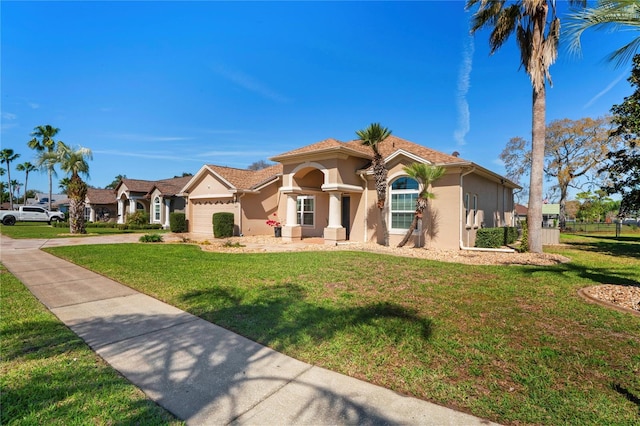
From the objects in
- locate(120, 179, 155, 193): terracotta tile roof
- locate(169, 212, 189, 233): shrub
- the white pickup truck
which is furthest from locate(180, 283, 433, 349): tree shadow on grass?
the white pickup truck

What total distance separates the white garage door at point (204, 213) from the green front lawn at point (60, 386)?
55.9 ft

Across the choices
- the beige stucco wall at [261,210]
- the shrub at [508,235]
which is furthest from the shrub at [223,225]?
the shrub at [508,235]

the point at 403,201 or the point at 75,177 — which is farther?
the point at 75,177

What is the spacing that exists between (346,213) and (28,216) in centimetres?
3850

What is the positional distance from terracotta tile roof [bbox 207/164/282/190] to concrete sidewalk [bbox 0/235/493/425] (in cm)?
1556

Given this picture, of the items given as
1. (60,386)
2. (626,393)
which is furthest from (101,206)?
(626,393)

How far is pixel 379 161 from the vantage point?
1451cm

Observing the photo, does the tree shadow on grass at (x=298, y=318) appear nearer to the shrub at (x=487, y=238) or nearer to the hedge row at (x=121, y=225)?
the shrub at (x=487, y=238)

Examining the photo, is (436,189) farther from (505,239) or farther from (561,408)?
(561,408)

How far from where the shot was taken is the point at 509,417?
2805mm

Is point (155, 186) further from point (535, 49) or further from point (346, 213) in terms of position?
point (535, 49)

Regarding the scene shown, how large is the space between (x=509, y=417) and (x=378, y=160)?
12.5 meters

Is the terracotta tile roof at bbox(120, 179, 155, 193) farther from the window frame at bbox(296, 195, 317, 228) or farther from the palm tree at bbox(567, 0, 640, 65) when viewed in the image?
the palm tree at bbox(567, 0, 640, 65)

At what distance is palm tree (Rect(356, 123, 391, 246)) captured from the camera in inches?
534
